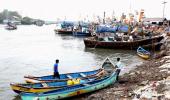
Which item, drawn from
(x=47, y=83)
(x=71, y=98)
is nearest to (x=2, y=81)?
(x=47, y=83)

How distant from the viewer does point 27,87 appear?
65.8 feet

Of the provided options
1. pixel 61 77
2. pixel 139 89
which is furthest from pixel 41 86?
pixel 139 89

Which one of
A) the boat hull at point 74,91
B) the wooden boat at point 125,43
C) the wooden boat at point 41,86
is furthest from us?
the wooden boat at point 125,43

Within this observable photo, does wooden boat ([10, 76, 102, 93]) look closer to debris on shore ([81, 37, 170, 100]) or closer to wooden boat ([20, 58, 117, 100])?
wooden boat ([20, 58, 117, 100])

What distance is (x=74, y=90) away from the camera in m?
20.2

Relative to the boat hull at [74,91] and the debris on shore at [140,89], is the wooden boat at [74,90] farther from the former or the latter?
the debris on shore at [140,89]

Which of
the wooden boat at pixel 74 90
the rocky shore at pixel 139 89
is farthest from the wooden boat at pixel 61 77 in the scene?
the rocky shore at pixel 139 89

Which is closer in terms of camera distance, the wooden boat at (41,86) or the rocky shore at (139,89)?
the rocky shore at (139,89)

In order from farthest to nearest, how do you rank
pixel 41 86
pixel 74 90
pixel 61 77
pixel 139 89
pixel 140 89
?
1. pixel 61 77
2. pixel 41 86
3. pixel 74 90
4. pixel 139 89
5. pixel 140 89

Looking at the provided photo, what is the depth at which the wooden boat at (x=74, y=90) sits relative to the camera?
18.4 m

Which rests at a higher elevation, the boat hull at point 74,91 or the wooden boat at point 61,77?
the wooden boat at point 61,77

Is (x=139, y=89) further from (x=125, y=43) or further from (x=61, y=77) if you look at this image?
(x=125, y=43)

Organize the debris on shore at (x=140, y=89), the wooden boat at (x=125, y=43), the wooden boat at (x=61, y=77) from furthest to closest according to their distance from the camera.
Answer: the wooden boat at (x=125, y=43), the wooden boat at (x=61, y=77), the debris on shore at (x=140, y=89)

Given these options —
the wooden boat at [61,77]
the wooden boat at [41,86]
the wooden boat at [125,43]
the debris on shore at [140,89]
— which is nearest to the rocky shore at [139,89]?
the debris on shore at [140,89]
